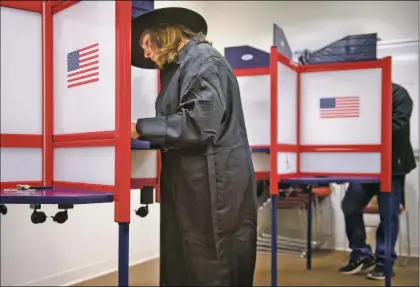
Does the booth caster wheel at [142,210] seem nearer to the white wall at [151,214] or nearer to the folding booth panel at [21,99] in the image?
the white wall at [151,214]

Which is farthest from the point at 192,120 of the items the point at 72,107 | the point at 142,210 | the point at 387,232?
the point at 387,232

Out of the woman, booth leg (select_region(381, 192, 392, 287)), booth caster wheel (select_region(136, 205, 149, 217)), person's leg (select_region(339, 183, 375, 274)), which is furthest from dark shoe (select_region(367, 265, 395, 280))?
the woman

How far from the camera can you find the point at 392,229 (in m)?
3.39

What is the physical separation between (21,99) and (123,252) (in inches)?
24.4

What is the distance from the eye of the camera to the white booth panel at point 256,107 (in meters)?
2.87

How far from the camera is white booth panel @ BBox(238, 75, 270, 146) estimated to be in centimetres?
287

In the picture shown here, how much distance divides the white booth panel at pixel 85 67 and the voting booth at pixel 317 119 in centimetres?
128

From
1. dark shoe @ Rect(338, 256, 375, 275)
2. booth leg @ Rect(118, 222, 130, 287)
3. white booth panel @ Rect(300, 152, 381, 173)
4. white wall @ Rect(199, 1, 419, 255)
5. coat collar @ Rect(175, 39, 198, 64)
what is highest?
white wall @ Rect(199, 1, 419, 255)

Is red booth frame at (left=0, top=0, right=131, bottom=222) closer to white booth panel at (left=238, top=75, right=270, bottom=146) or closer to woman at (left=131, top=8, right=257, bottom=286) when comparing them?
woman at (left=131, top=8, right=257, bottom=286)

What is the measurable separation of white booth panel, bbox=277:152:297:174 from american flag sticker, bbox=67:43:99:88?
1.48 meters

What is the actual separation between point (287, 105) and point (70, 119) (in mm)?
1634

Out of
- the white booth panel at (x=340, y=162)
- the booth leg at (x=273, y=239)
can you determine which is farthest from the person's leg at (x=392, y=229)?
→ the booth leg at (x=273, y=239)

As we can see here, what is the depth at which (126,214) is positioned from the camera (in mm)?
1348

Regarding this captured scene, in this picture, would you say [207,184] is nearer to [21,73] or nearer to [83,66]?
[83,66]
